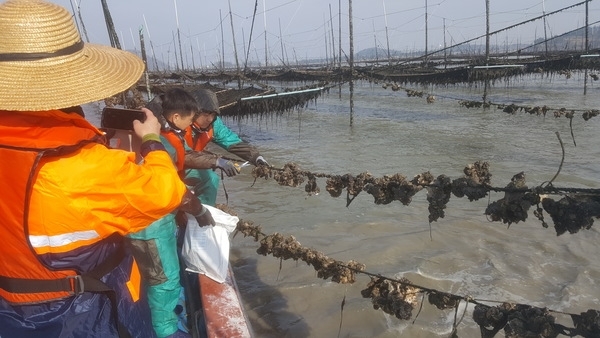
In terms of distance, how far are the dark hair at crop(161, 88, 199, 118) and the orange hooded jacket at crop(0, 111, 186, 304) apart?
58.2 inches

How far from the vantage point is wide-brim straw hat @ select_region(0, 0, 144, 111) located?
62.4 inches

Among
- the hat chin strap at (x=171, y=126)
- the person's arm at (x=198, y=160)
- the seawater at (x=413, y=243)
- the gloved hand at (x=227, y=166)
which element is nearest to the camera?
the hat chin strap at (x=171, y=126)

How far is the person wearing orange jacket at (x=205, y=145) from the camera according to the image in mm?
3666

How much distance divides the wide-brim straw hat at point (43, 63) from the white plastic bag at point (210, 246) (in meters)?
1.80

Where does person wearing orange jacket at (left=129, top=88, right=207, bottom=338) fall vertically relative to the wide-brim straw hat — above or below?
below

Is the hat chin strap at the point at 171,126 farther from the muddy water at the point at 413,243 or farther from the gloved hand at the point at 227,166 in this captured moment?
the muddy water at the point at 413,243

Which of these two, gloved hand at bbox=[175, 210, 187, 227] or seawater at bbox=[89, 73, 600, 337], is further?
seawater at bbox=[89, 73, 600, 337]

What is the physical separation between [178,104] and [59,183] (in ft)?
5.85

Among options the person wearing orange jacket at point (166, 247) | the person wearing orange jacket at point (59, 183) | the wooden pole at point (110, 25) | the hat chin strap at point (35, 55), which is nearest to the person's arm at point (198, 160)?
the person wearing orange jacket at point (166, 247)

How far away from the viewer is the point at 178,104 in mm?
3221

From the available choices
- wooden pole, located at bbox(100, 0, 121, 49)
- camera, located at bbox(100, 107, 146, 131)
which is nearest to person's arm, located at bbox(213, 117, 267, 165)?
camera, located at bbox(100, 107, 146, 131)

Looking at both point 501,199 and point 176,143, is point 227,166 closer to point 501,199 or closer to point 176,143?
point 176,143

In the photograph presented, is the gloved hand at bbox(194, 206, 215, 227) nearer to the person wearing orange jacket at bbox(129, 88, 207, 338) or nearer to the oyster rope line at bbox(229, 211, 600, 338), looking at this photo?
the person wearing orange jacket at bbox(129, 88, 207, 338)

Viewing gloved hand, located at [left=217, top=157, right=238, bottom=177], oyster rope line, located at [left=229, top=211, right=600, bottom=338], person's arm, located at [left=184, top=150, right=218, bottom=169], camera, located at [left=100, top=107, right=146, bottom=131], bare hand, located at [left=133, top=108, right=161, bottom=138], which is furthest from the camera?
gloved hand, located at [left=217, top=157, right=238, bottom=177]
